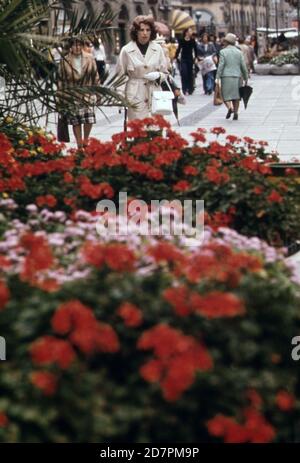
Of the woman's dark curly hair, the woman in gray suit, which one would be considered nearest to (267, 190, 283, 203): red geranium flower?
the woman's dark curly hair

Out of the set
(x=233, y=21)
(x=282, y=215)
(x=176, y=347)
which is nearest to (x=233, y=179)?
(x=282, y=215)

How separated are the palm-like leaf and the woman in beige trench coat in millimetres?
3542

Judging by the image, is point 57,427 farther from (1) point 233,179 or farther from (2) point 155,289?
(1) point 233,179

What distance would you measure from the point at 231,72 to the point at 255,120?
89 centimetres

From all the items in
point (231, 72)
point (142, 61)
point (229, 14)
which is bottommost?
point (231, 72)

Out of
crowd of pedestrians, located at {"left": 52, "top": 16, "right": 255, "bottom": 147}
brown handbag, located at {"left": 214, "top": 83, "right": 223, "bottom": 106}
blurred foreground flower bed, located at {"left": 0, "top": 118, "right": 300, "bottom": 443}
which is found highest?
crowd of pedestrians, located at {"left": 52, "top": 16, "right": 255, "bottom": 147}

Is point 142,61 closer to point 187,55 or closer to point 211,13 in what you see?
point 187,55

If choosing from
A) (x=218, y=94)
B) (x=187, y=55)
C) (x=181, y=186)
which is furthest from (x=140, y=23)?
(x=187, y=55)

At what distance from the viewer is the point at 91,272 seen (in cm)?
424

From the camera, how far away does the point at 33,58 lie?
309 inches

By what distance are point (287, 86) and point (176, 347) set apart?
3256 cm

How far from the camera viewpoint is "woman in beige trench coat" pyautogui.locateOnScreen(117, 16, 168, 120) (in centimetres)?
1240
